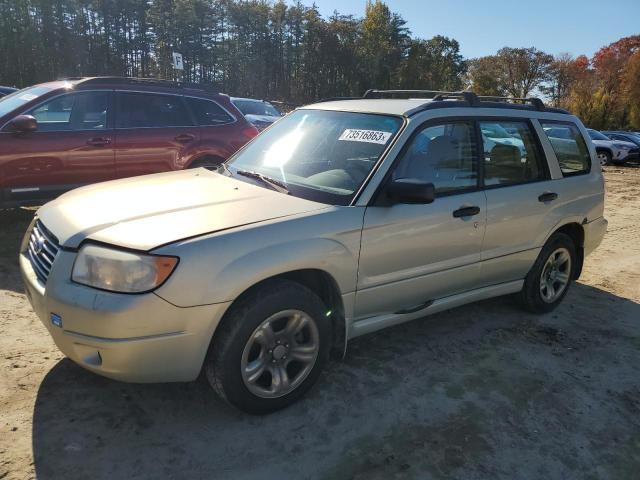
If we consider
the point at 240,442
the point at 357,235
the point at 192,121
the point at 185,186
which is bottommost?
the point at 240,442

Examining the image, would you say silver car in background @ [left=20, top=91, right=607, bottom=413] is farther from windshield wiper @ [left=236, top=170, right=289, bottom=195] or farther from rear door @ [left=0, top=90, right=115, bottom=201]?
rear door @ [left=0, top=90, right=115, bottom=201]

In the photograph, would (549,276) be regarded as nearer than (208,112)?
Yes

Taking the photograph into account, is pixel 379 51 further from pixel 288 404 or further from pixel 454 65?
pixel 288 404

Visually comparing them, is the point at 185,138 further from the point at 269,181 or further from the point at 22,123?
the point at 269,181

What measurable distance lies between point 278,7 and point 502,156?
42083mm

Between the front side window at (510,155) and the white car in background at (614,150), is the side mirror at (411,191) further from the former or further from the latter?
the white car in background at (614,150)

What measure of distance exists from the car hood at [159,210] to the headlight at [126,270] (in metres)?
0.06

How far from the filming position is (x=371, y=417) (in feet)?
9.80

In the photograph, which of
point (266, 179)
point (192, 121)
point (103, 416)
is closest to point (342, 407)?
point (103, 416)

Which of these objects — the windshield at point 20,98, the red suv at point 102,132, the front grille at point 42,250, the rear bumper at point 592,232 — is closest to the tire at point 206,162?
the red suv at point 102,132

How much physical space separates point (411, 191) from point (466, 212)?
0.81 metres

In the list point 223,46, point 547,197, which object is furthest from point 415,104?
point 223,46

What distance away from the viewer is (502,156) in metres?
4.09

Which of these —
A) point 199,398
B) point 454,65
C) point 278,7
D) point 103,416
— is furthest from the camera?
point 454,65
